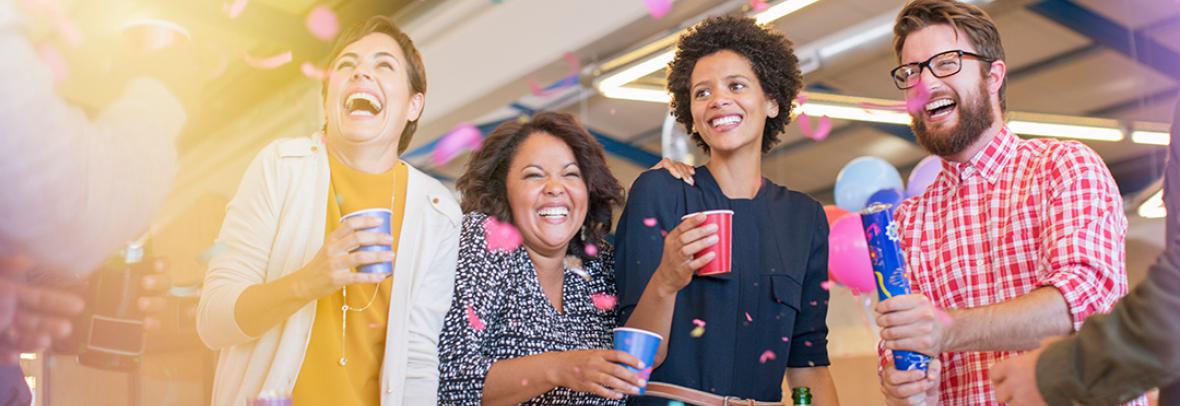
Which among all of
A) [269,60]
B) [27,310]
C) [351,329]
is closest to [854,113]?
[351,329]

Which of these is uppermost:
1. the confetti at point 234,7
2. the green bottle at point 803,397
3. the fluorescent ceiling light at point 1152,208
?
the confetti at point 234,7

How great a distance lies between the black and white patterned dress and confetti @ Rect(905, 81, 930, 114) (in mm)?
761

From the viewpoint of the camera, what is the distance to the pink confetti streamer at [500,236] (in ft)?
6.75

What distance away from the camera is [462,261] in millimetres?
2002

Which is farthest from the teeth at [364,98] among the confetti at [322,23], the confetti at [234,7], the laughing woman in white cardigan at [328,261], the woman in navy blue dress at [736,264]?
the confetti at [322,23]

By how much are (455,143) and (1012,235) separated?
14.6ft

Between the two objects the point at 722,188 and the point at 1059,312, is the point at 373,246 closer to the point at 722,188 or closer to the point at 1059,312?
the point at 722,188

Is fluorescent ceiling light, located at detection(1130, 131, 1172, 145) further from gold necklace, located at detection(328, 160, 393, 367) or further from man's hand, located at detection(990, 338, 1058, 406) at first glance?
gold necklace, located at detection(328, 160, 393, 367)

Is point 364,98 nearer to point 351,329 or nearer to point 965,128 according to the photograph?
point 351,329

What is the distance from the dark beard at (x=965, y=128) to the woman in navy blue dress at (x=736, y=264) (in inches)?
13.4

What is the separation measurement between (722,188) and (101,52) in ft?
4.03

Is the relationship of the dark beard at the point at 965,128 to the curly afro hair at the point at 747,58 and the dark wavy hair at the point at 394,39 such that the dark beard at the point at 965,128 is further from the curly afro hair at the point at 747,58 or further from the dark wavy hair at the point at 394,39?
the dark wavy hair at the point at 394,39

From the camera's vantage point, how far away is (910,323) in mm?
1489

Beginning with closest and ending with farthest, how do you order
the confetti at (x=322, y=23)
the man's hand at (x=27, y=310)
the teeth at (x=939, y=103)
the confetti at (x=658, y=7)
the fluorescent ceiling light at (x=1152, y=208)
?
the man's hand at (x=27, y=310) → the teeth at (x=939, y=103) → the fluorescent ceiling light at (x=1152, y=208) → the confetti at (x=658, y=7) → the confetti at (x=322, y=23)
